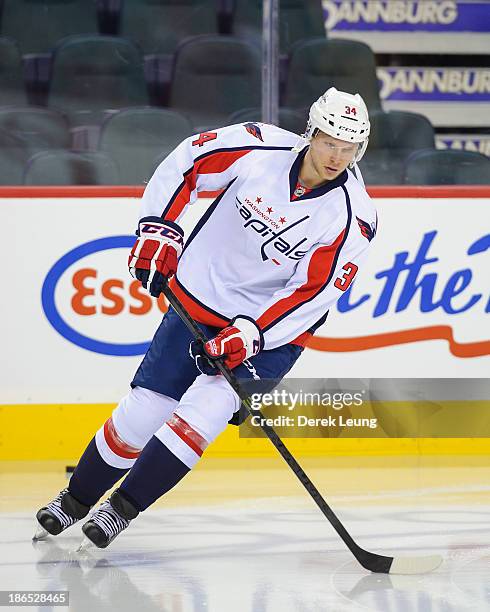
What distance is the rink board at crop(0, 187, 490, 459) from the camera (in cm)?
413

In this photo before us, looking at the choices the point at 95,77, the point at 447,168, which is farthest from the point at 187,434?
the point at 95,77

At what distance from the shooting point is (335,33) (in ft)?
14.9

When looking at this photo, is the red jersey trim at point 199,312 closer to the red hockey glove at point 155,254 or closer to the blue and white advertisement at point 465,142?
the red hockey glove at point 155,254

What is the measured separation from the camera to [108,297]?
415 centimetres

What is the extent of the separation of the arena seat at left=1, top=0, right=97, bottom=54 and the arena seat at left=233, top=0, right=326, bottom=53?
0.51 meters

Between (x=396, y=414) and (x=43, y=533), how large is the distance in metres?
1.49

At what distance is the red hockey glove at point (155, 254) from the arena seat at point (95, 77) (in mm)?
1490

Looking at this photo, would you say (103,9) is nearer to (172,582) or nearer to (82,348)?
(82,348)

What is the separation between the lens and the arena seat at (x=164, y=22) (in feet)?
14.6

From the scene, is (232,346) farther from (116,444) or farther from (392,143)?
(392,143)

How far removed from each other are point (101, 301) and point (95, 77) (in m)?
0.82

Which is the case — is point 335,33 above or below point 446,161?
above

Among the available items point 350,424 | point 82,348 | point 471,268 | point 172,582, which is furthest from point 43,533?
point 471,268

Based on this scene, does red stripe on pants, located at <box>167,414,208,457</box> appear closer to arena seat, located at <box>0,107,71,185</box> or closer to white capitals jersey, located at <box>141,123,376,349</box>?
white capitals jersey, located at <box>141,123,376,349</box>
